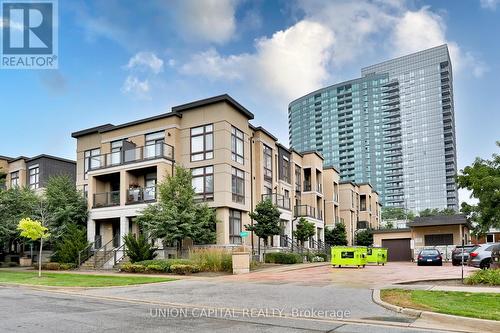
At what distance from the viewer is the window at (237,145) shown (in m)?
33.0

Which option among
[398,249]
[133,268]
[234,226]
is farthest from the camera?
[398,249]

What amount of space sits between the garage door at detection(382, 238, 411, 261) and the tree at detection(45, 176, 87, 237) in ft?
99.3

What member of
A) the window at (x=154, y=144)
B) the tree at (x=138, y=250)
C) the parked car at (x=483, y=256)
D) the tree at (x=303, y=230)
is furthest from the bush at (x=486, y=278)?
the tree at (x=303, y=230)

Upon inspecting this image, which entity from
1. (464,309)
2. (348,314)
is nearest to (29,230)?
(348,314)

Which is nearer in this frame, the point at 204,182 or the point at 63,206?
the point at 204,182

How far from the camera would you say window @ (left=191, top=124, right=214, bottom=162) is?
32.4 m

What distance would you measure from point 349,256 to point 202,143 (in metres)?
12.3

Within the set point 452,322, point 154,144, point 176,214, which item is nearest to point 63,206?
point 154,144

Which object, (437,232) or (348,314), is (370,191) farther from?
(348,314)

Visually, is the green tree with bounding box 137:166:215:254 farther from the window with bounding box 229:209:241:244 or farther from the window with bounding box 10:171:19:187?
the window with bounding box 10:171:19:187

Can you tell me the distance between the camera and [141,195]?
3306 cm

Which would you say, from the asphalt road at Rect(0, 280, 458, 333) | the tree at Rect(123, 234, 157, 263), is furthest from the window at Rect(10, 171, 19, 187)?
the asphalt road at Rect(0, 280, 458, 333)

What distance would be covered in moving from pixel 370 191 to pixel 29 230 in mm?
51398

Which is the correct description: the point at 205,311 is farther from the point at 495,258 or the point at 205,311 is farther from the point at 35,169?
the point at 35,169
